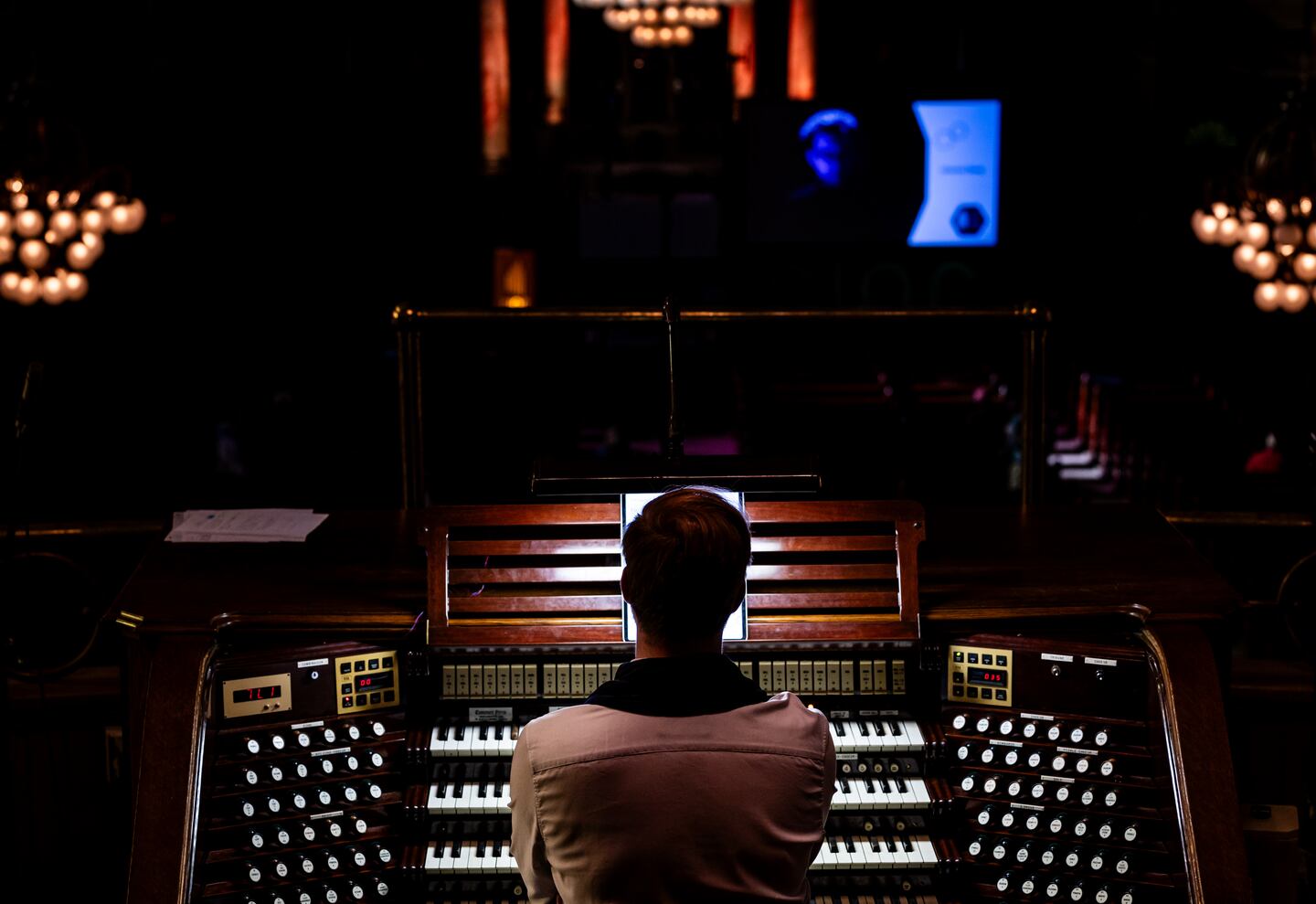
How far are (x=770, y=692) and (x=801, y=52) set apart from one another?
1373 centimetres

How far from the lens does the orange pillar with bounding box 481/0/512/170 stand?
614 inches

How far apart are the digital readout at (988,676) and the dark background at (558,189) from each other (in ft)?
21.2

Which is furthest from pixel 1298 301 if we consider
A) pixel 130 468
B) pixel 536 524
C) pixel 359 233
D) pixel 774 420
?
pixel 359 233

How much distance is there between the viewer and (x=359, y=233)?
13.9 meters

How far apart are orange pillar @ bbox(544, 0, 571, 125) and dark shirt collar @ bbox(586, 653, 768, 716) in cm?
1473

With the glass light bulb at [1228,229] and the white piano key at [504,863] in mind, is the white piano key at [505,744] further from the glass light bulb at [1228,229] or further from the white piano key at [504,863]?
the glass light bulb at [1228,229]

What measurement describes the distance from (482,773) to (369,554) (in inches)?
29.2

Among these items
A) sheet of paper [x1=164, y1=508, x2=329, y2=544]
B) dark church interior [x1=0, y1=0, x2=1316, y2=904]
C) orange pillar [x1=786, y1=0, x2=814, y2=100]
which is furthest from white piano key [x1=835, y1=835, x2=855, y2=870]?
orange pillar [x1=786, y1=0, x2=814, y2=100]

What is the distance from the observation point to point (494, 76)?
15633 mm

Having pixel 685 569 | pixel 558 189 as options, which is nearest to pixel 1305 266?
pixel 685 569

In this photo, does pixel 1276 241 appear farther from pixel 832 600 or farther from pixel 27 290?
pixel 27 290

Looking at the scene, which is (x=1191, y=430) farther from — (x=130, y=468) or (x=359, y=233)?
(x=359, y=233)

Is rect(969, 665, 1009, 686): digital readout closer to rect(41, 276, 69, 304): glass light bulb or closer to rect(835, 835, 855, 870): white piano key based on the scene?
rect(835, 835, 855, 870): white piano key

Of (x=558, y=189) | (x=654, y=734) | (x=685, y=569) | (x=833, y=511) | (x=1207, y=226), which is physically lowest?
(x=654, y=734)
